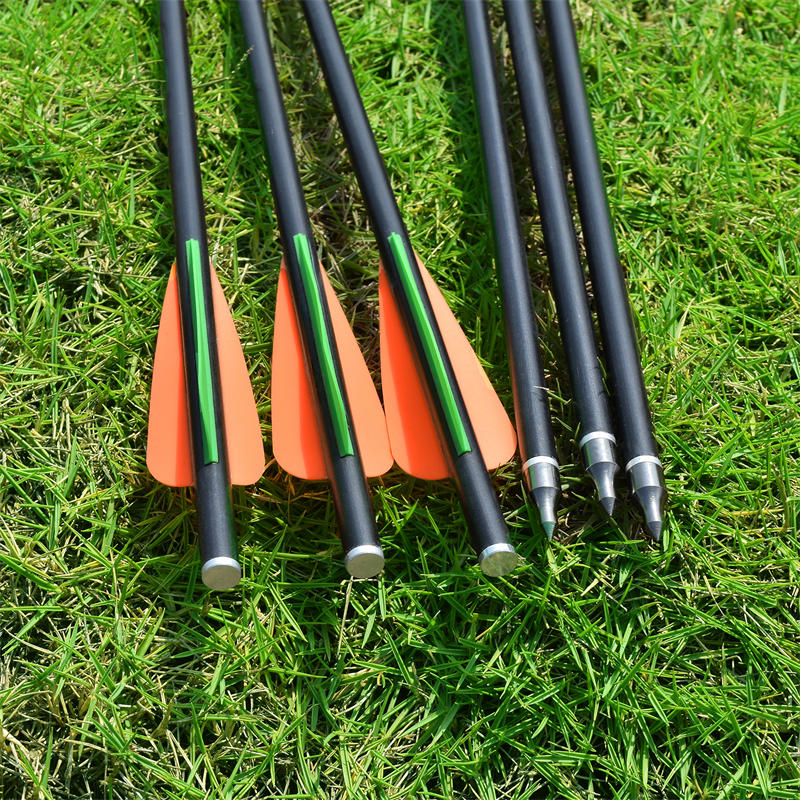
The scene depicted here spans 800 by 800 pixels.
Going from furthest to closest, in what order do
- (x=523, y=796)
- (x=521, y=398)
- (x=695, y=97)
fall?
(x=695, y=97), (x=521, y=398), (x=523, y=796)

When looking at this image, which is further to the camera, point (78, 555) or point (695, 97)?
point (695, 97)

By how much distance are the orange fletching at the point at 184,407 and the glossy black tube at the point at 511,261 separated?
1.68 ft

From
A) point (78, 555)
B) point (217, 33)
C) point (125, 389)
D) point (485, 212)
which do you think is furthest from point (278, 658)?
point (217, 33)

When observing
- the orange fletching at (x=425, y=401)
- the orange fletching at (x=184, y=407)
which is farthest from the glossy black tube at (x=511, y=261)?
the orange fletching at (x=184, y=407)

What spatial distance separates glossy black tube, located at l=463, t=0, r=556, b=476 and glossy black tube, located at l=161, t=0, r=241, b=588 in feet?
1.84

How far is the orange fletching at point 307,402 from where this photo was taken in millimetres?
1788

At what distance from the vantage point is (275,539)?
72.4 inches

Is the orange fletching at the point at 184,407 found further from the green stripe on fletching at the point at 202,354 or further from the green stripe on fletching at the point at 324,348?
Result: the green stripe on fletching at the point at 324,348

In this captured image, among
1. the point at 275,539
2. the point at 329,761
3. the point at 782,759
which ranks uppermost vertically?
the point at 275,539

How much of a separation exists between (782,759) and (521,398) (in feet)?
2.59

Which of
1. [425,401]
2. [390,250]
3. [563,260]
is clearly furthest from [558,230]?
[425,401]

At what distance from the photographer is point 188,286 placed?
6.05 feet

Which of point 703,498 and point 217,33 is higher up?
point 217,33

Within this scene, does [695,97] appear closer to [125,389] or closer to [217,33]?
[217,33]
